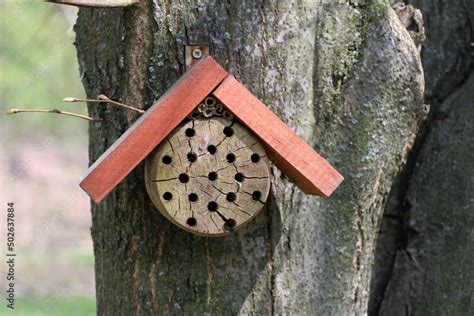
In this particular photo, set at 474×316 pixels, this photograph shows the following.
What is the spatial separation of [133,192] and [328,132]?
583 mm

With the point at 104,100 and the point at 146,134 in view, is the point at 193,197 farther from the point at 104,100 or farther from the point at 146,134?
the point at 104,100

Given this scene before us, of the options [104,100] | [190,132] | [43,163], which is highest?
[43,163]

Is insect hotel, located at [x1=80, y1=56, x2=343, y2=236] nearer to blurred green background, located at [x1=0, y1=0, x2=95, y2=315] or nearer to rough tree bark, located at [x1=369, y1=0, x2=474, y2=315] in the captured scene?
rough tree bark, located at [x1=369, y1=0, x2=474, y2=315]

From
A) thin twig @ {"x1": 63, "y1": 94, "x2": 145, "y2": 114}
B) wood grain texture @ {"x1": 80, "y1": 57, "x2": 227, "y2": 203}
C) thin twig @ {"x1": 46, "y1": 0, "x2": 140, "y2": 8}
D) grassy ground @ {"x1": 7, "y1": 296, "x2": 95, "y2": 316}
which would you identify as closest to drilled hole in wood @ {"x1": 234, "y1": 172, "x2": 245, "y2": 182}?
wood grain texture @ {"x1": 80, "y1": 57, "x2": 227, "y2": 203}

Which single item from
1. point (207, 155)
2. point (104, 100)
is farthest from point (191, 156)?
point (104, 100)

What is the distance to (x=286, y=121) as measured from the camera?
217cm

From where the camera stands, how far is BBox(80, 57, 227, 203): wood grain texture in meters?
1.93

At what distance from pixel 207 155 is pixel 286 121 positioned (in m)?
0.29

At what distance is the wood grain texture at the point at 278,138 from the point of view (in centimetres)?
199

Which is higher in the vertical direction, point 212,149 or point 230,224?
point 212,149

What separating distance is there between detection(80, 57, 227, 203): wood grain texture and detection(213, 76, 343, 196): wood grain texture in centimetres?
6

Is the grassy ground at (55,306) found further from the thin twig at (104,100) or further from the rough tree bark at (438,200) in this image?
the thin twig at (104,100)

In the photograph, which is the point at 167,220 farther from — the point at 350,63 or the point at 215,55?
the point at 350,63

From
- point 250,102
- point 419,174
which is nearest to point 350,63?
point 250,102
